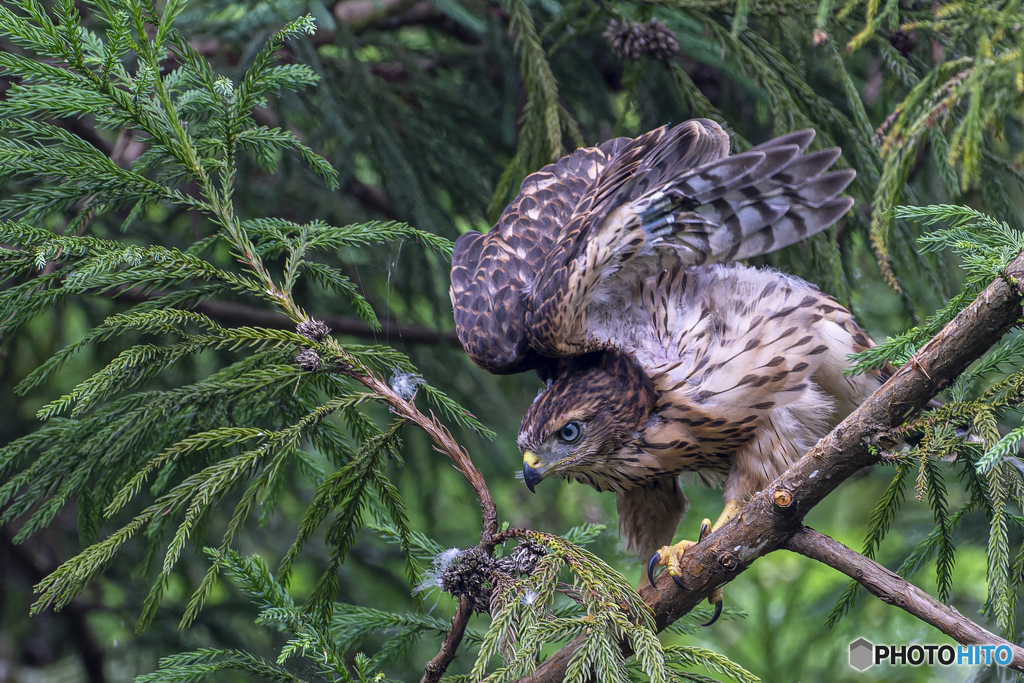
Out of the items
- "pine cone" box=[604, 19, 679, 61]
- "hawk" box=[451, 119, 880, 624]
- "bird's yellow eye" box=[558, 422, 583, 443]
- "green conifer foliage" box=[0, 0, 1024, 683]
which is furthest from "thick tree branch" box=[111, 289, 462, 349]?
"pine cone" box=[604, 19, 679, 61]

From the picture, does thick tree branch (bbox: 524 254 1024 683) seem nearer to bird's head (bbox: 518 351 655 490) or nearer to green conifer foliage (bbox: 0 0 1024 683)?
green conifer foliage (bbox: 0 0 1024 683)

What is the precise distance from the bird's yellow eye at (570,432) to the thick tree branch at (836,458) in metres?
0.47

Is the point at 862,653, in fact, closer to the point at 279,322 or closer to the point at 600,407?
the point at 600,407

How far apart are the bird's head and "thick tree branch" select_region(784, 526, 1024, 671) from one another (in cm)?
60

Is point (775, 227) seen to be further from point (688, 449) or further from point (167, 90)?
point (167, 90)

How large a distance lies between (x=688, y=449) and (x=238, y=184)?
2169 millimetres

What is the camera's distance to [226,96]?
1.93m

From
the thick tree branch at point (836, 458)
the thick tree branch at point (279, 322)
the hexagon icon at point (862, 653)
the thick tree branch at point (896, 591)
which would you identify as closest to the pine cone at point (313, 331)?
the thick tree branch at point (836, 458)

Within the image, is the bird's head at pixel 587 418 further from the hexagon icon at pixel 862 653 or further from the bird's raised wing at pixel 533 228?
the hexagon icon at pixel 862 653

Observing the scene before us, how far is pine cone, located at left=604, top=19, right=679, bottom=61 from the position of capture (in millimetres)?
2984

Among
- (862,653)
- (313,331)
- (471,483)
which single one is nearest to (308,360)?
(313,331)

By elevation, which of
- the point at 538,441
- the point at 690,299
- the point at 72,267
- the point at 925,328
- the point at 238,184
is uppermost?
the point at 72,267

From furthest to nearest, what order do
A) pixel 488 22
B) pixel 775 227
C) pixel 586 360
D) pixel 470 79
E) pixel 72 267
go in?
→ pixel 470 79
pixel 488 22
pixel 586 360
pixel 775 227
pixel 72 267

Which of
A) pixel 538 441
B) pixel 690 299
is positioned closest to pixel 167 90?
pixel 538 441
